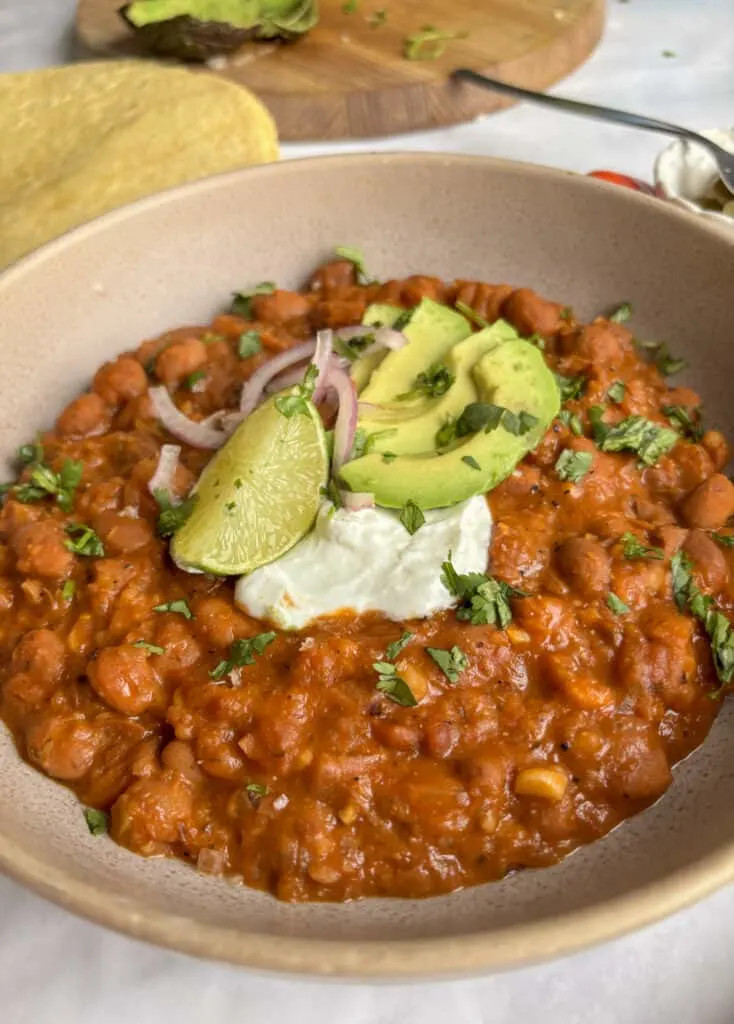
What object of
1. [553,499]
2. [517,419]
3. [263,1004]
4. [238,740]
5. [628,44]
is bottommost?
[263,1004]

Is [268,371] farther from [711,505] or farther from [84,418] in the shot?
[711,505]

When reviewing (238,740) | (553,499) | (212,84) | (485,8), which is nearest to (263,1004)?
(238,740)

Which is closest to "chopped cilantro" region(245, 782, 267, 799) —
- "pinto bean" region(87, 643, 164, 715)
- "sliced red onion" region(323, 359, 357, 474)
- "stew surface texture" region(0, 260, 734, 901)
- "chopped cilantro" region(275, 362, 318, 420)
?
"stew surface texture" region(0, 260, 734, 901)

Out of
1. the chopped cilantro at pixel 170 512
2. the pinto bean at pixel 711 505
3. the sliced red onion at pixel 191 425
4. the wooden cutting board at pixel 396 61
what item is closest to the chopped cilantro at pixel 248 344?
the sliced red onion at pixel 191 425

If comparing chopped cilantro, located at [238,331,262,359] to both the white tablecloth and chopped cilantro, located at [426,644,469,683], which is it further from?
the white tablecloth

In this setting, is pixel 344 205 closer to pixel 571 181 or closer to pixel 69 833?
pixel 571 181

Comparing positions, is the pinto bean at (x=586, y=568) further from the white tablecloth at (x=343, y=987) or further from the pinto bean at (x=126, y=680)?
the pinto bean at (x=126, y=680)
